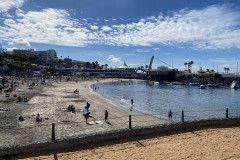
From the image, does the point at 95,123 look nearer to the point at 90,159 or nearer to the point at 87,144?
the point at 87,144

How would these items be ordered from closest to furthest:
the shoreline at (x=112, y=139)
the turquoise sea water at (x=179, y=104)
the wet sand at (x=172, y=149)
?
1. the shoreline at (x=112, y=139)
2. the wet sand at (x=172, y=149)
3. the turquoise sea water at (x=179, y=104)

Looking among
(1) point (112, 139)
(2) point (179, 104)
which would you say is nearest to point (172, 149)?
(1) point (112, 139)

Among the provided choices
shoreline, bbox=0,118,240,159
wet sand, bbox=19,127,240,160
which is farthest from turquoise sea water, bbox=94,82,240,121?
wet sand, bbox=19,127,240,160

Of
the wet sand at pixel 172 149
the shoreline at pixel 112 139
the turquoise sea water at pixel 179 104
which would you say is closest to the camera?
the shoreline at pixel 112 139

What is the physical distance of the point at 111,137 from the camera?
1002 cm

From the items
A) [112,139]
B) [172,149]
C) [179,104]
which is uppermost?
[112,139]

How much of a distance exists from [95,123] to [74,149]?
18.7 ft

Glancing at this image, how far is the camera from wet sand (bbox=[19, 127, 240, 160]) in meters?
8.44

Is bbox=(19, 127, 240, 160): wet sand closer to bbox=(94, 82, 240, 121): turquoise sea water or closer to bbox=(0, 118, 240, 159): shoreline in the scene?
bbox=(0, 118, 240, 159): shoreline

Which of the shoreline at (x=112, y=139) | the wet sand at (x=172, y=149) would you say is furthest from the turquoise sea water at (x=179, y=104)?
the wet sand at (x=172, y=149)

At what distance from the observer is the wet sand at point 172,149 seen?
332 inches

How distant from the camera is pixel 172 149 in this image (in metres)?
9.28

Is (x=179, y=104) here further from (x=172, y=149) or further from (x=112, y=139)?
(x=112, y=139)

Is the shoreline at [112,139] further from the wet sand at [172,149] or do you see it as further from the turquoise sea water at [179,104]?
the turquoise sea water at [179,104]
